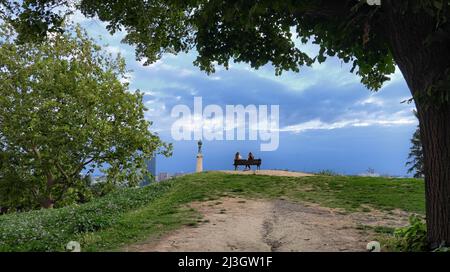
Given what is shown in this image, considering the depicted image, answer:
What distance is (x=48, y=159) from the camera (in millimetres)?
26156

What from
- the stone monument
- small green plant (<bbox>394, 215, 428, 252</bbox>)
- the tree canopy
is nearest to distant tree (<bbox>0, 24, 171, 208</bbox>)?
the stone monument

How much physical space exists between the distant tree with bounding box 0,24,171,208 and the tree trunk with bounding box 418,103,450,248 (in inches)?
814

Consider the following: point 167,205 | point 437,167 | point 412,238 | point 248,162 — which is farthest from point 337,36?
point 248,162

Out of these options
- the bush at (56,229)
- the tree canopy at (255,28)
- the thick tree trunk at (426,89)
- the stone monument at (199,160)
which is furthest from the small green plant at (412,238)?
the stone monument at (199,160)

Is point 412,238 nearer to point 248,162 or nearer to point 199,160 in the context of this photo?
point 248,162

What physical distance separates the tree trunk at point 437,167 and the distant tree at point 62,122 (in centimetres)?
2068

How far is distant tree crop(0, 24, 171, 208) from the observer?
82.6ft

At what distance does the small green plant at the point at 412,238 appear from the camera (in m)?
8.45

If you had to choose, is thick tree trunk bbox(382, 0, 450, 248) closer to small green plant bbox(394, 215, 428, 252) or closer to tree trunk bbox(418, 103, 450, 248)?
tree trunk bbox(418, 103, 450, 248)

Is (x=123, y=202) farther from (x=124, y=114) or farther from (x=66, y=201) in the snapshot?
(x=66, y=201)

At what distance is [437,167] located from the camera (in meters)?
7.73

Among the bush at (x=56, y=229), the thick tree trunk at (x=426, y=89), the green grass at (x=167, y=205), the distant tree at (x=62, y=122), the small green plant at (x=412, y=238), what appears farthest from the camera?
the distant tree at (x=62, y=122)

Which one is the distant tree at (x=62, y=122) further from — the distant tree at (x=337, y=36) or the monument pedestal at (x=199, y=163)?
the distant tree at (x=337, y=36)

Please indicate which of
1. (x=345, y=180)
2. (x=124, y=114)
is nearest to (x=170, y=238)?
(x=345, y=180)
